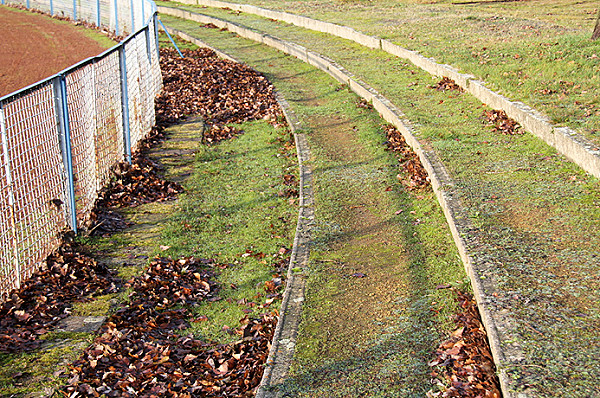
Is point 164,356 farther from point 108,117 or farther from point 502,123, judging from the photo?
point 502,123

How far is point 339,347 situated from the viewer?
4.96 meters

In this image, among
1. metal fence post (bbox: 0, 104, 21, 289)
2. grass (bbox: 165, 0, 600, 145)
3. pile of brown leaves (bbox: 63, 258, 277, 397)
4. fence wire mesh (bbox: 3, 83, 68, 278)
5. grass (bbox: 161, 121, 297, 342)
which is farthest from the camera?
grass (bbox: 165, 0, 600, 145)

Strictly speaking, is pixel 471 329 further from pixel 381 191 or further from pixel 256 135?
pixel 256 135

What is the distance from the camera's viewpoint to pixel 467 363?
450 centimetres

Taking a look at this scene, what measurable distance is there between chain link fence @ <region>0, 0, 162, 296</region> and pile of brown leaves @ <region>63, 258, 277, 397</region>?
4.59ft

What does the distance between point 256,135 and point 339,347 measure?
7708 millimetres

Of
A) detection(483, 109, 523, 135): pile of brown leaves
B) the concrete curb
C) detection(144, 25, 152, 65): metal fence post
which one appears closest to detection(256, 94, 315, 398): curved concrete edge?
the concrete curb

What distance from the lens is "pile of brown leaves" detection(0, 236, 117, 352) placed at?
18.7ft

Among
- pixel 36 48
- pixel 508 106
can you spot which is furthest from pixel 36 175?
pixel 36 48

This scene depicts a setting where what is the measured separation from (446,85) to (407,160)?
364 cm

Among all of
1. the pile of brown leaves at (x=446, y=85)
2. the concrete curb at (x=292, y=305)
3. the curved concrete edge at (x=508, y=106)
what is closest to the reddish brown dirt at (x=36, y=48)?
the curved concrete edge at (x=508, y=106)

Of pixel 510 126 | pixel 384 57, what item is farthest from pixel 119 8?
pixel 510 126

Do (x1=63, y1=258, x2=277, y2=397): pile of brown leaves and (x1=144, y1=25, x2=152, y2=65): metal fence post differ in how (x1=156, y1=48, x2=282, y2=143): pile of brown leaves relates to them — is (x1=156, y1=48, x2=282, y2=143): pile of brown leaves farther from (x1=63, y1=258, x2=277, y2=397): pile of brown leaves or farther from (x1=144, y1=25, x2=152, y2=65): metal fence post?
(x1=63, y1=258, x2=277, y2=397): pile of brown leaves

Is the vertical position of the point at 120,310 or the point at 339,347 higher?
the point at 339,347
